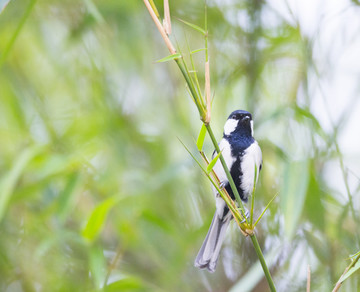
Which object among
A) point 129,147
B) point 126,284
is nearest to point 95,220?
point 126,284

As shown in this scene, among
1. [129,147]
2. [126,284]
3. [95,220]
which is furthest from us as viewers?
[129,147]

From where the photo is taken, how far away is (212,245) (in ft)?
1.53

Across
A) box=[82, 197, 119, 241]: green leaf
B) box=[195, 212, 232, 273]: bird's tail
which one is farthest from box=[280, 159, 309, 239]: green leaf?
box=[82, 197, 119, 241]: green leaf

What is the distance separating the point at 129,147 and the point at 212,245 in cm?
116

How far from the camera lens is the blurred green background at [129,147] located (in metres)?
1.03

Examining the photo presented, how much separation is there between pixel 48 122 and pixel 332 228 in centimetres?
87

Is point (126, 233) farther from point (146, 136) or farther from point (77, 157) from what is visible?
point (146, 136)

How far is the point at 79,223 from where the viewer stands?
1612 millimetres

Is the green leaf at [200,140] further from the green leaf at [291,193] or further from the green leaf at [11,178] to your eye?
the green leaf at [11,178]

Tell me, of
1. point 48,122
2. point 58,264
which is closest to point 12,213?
point 58,264

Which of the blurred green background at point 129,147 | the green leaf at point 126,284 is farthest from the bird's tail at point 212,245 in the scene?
the green leaf at point 126,284

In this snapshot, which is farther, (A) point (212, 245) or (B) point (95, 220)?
(B) point (95, 220)

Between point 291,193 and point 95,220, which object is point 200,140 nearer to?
point 291,193

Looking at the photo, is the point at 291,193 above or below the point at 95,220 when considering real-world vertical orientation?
above
